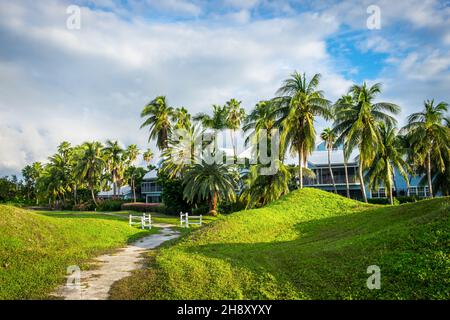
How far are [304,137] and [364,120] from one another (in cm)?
625

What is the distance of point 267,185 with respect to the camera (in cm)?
2881

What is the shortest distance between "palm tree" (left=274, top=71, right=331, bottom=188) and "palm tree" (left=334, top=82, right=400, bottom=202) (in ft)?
11.4

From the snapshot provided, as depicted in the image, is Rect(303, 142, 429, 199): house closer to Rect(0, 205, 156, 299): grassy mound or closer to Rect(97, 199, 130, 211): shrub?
Rect(97, 199, 130, 211): shrub

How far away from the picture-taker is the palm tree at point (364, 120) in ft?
101

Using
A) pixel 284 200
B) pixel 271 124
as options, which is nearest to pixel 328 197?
pixel 284 200

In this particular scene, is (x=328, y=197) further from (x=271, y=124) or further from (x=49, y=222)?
(x=49, y=222)

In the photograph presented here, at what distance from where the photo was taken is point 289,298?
8.04m

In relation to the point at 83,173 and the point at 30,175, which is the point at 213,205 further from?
the point at 30,175

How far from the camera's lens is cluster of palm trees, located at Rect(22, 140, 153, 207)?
194 feet

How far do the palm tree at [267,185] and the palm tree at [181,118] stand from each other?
1751 cm

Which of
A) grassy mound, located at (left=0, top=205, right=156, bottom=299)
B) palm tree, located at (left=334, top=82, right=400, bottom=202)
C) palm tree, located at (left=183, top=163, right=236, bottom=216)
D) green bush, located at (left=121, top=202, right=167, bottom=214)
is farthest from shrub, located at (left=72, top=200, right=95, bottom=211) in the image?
palm tree, located at (left=334, top=82, right=400, bottom=202)

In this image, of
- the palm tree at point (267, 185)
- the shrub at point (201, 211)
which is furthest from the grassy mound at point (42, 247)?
the shrub at point (201, 211)

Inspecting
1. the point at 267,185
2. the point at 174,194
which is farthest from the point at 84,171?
the point at 267,185

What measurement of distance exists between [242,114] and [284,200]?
28378 mm
